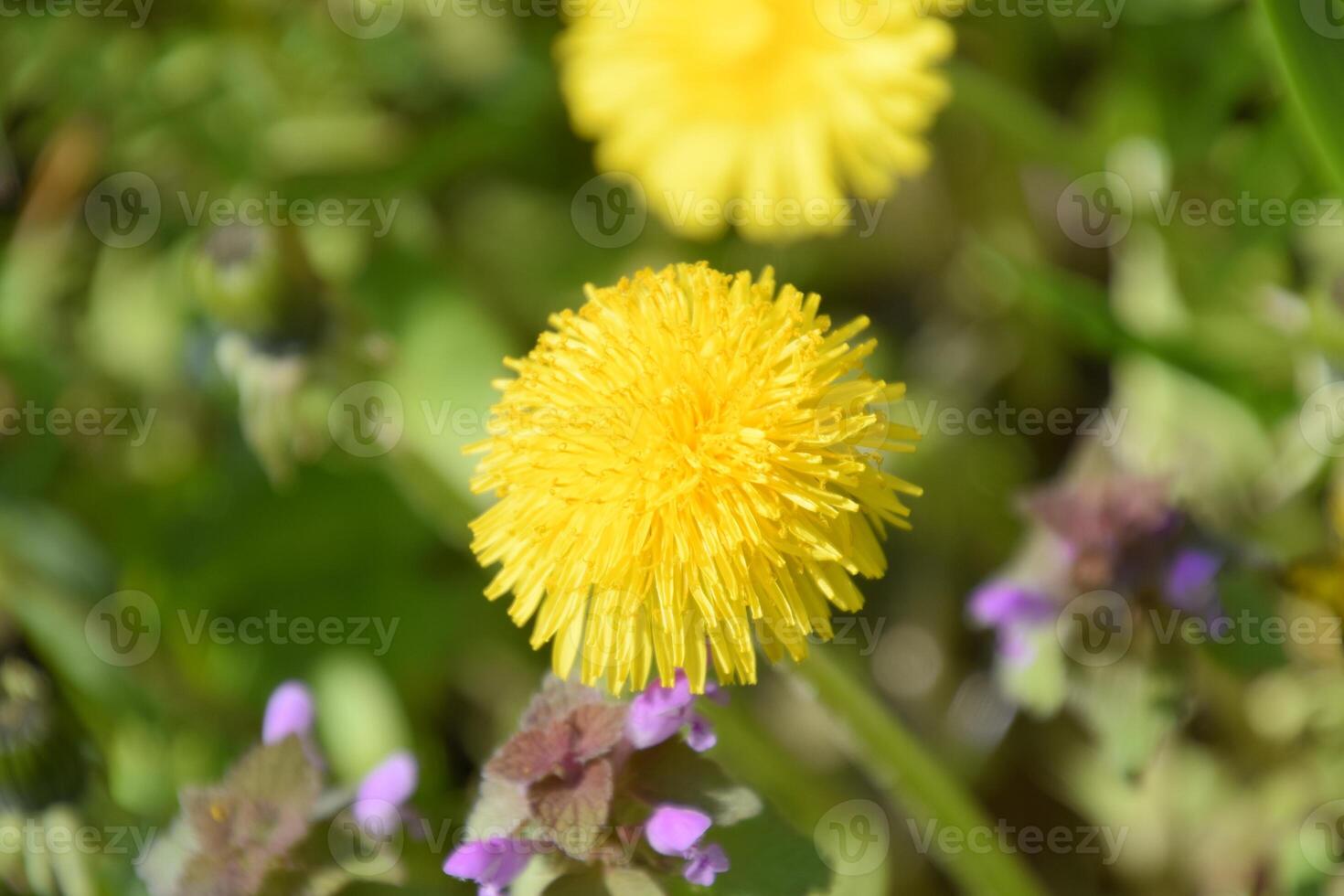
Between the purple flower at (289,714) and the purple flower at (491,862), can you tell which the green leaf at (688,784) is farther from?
the purple flower at (289,714)

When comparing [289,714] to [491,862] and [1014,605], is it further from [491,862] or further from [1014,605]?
[1014,605]

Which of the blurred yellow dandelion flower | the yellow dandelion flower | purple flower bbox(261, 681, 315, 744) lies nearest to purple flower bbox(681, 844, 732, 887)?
the blurred yellow dandelion flower

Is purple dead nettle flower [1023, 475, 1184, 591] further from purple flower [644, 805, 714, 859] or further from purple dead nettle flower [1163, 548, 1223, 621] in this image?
purple flower [644, 805, 714, 859]

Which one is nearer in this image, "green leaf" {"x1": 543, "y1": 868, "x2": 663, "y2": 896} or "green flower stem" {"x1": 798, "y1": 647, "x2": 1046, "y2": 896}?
"green leaf" {"x1": 543, "y1": 868, "x2": 663, "y2": 896}

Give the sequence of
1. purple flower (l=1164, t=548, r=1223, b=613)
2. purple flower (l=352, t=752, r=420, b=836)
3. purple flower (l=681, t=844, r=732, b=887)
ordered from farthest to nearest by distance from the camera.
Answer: purple flower (l=1164, t=548, r=1223, b=613) → purple flower (l=352, t=752, r=420, b=836) → purple flower (l=681, t=844, r=732, b=887)

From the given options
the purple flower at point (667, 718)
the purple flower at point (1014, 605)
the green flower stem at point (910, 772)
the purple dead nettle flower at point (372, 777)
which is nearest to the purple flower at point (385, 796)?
the purple dead nettle flower at point (372, 777)
